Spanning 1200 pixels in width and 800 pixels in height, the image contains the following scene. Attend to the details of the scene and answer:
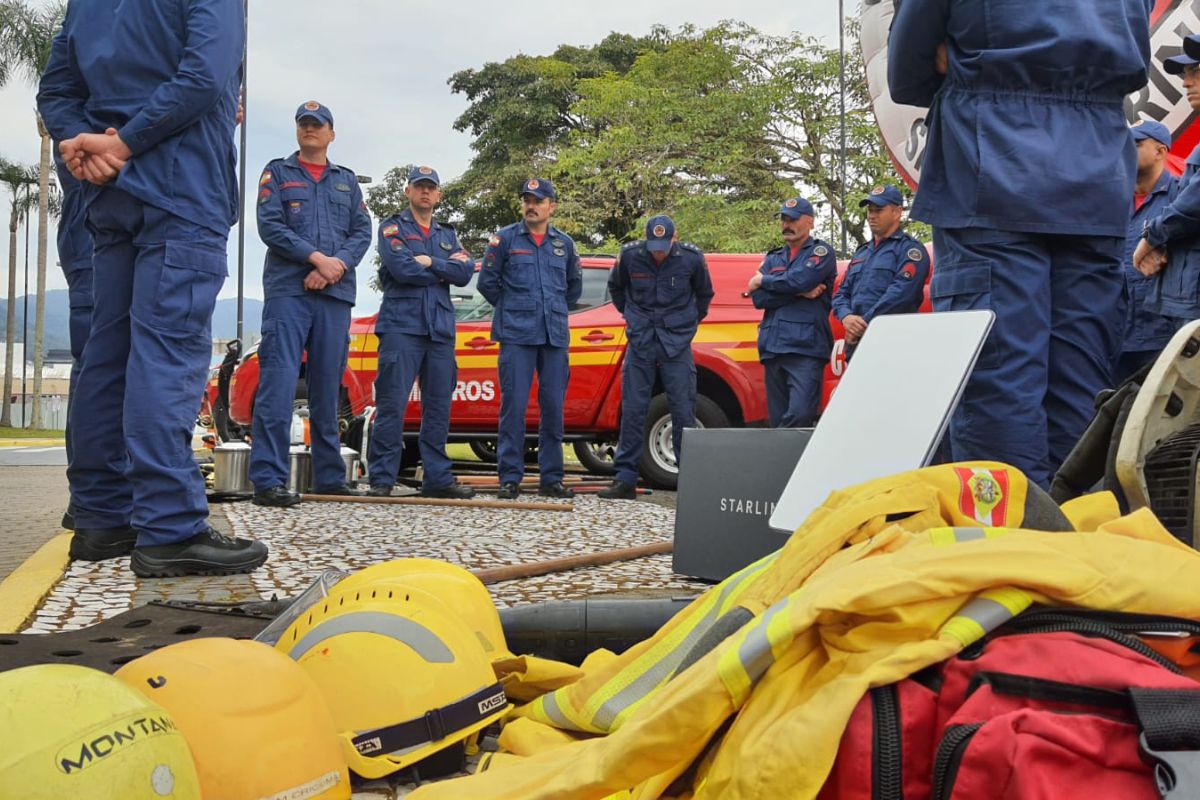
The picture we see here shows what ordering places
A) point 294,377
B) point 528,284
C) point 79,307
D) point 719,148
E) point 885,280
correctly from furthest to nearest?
point 719,148 → point 528,284 → point 885,280 → point 294,377 → point 79,307

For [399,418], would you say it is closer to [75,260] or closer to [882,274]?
[75,260]

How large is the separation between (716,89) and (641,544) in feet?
67.5

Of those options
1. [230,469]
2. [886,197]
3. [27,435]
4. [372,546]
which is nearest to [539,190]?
[886,197]

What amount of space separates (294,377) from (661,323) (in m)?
2.49

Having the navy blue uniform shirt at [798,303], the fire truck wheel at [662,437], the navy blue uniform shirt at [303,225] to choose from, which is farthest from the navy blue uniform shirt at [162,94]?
the fire truck wheel at [662,437]

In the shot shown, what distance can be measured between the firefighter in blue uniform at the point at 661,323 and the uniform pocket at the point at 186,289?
13.1ft

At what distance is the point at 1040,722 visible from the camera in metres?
1.10

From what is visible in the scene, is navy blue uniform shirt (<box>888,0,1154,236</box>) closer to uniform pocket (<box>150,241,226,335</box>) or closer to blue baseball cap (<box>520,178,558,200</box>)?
uniform pocket (<box>150,241,226,335</box>)

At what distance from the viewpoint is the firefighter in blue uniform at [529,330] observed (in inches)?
282

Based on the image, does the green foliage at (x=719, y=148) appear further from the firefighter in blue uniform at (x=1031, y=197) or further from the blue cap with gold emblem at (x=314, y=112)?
the firefighter in blue uniform at (x=1031, y=197)

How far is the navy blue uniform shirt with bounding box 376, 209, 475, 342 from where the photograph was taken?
6.95m

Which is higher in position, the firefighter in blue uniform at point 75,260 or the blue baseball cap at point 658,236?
the blue baseball cap at point 658,236

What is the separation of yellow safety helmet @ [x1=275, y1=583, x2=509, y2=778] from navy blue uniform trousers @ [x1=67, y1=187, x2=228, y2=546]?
1714mm

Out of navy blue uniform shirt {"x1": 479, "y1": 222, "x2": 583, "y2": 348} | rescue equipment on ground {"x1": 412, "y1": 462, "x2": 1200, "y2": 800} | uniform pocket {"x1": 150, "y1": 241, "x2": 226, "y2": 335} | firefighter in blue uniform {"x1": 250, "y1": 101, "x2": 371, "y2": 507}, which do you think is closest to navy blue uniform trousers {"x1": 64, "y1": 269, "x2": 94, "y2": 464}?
uniform pocket {"x1": 150, "y1": 241, "x2": 226, "y2": 335}
